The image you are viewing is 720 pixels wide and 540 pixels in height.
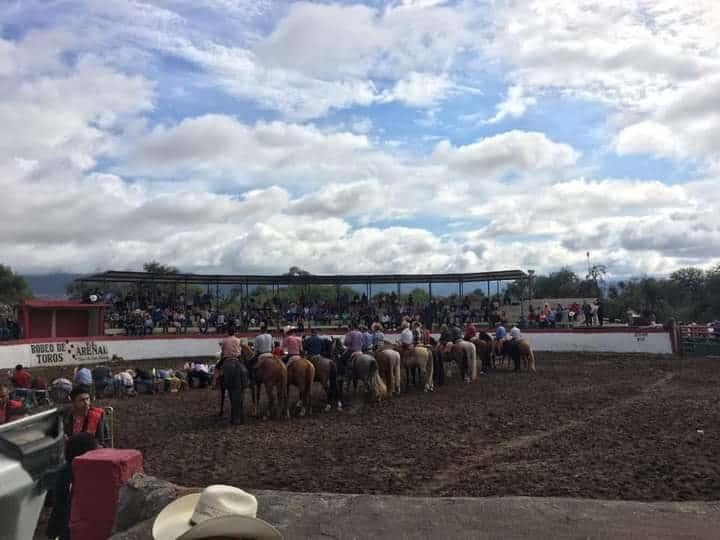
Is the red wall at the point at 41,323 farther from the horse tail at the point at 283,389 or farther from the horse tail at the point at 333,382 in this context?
the horse tail at the point at 283,389

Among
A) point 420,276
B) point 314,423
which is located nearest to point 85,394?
point 314,423

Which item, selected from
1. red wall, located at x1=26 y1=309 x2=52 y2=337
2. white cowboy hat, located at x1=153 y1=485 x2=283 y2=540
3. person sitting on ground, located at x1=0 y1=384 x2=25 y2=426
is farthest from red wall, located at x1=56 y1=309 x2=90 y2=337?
white cowboy hat, located at x1=153 y1=485 x2=283 y2=540

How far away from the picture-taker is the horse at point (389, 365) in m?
15.2

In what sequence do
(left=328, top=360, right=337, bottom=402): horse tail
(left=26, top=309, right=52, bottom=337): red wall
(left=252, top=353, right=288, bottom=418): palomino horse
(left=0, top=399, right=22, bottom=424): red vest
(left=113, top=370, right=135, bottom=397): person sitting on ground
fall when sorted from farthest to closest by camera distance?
(left=26, top=309, right=52, bottom=337): red wall
(left=113, top=370, right=135, bottom=397): person sitting on ground
(left=328, top=360, right=337, bottom=402): horse tail
(left=252, top=353, right=288, bottom=418): palomino horse
(left=0, top=399, right=22, bottom=424): red vest

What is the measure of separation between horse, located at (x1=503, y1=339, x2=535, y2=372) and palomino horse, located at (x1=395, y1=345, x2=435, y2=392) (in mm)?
4590

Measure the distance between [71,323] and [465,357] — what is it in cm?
1894

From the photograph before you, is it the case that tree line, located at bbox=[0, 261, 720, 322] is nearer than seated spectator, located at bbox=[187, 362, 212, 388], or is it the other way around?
seated spectator, located at bbox=[187, 362, 212, 388]

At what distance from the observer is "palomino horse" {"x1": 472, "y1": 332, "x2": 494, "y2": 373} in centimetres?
1969

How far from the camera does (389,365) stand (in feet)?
49.8

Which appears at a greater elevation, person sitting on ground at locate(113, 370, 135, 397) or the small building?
the small building

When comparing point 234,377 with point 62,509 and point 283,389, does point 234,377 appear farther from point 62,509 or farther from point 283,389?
point 62,509

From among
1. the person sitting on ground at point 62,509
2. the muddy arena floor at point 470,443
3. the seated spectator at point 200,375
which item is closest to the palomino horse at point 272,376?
the muddy arena floor at point 470,443

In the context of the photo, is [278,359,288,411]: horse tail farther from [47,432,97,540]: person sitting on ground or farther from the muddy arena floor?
[47,432,97,540]: person sitting on ground

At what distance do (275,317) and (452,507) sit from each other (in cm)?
3352
